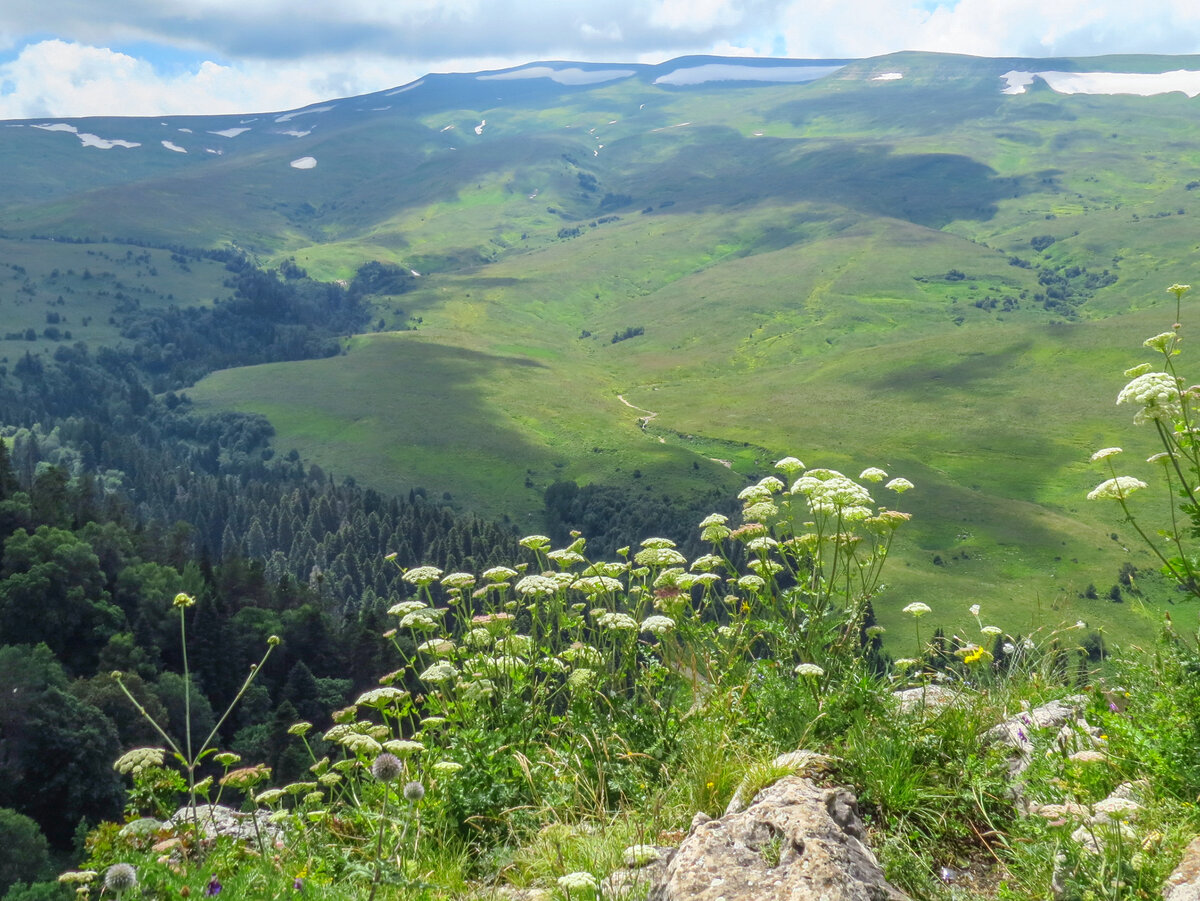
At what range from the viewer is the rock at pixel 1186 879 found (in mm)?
5727

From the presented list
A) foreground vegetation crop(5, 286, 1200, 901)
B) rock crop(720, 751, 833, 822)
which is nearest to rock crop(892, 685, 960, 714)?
foreground vegetation crop(5, 286, 1200, 901)

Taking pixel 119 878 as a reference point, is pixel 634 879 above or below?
below

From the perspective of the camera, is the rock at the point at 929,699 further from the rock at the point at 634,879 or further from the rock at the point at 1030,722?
the rock at the point at 634,879

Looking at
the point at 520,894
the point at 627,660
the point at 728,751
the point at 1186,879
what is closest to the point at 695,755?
the point at 728,751

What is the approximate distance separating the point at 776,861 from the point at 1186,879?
2662mm

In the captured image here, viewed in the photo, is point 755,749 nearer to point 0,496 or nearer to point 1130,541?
point 0,496

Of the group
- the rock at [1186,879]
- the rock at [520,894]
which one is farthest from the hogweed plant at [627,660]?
the rock at [1186,879]

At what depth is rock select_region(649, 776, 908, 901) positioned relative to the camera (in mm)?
6449

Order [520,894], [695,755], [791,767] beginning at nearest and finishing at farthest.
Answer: [520,894], [791,767], [695,755]

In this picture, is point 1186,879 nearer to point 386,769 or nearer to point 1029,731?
point 1029,731

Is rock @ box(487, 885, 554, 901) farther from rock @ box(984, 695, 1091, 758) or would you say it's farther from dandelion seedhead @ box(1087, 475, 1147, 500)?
dandelion seedhead @ box(1087, 475, 1147, 500)

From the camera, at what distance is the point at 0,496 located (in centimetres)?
8044

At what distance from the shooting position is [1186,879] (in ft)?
19.5

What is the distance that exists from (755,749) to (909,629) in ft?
450
